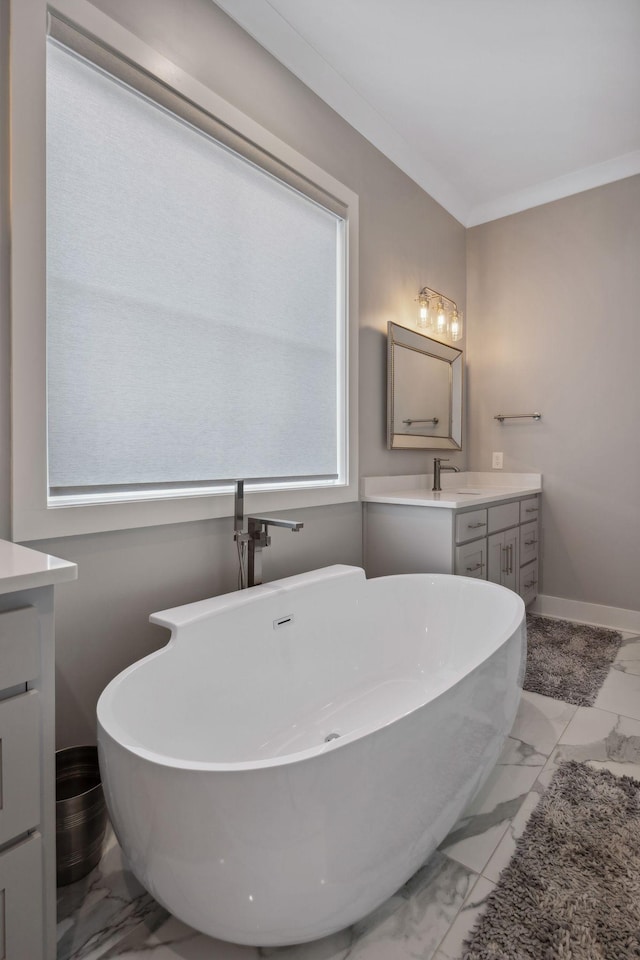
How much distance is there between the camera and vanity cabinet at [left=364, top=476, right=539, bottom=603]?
2282mm

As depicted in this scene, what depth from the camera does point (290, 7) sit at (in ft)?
6.33

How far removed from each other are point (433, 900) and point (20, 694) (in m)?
1.00

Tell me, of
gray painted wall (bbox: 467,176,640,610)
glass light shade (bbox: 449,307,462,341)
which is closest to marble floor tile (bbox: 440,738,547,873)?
gray painted wall (bbox: 467,176,640,610)

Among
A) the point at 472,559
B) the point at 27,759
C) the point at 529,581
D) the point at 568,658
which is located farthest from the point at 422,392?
the point at 27,759

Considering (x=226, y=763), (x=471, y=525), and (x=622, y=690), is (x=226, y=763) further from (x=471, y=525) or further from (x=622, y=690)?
(x=622, y=690)

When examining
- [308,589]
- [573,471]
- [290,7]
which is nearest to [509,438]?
[573,471]

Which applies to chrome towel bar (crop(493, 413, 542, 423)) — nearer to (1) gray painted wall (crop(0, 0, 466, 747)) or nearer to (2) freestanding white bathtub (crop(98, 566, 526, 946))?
(1) gray painted wall (crop(0, 0, 466, 747))

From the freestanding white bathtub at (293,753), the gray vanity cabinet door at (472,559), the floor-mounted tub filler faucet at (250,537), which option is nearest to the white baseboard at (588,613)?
the gray vanity cabinet door at (472,559)

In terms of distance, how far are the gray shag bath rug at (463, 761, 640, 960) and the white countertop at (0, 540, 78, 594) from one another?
3.58 ft

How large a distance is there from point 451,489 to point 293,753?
219 cm

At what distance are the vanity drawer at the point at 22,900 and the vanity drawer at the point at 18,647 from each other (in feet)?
0.95

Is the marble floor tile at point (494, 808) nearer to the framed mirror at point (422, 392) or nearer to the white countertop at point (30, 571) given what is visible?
the white countertop at point (30, 571)

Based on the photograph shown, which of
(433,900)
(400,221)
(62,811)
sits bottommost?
(433,900)

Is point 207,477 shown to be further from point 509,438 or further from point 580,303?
point 580,303
